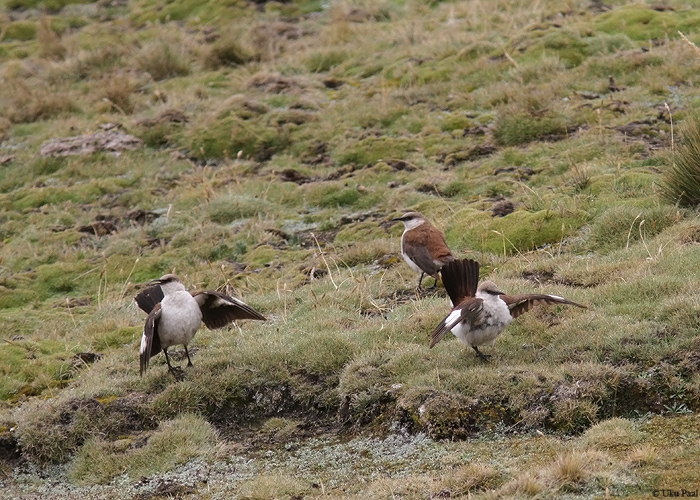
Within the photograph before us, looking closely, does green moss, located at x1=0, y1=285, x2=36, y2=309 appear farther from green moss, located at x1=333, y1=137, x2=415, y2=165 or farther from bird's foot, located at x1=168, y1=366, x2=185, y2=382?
green moss, located at x1=333, y1=137, x2=415, y2=165

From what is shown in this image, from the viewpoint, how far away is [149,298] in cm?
1109

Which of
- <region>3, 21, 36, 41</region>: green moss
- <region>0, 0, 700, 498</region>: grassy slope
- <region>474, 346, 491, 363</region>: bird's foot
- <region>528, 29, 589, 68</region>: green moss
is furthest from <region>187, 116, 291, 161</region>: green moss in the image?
<region>3, 21, 36, 41</region>: green moss

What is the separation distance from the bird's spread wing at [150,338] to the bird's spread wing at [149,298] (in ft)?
1.97

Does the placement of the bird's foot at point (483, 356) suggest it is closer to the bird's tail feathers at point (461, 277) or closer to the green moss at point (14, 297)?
the bird's tail feathers at point (461, 277)

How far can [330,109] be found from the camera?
19.4 metres

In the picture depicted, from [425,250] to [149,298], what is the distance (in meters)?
3.39

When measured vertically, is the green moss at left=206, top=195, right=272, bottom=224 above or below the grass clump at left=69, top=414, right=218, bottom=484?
below

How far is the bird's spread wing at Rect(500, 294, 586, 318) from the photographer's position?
941cm

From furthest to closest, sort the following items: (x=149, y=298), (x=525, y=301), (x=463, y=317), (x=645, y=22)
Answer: (x=645, y=22)
(x=149, y=298)
(x=525, y=301)
(x=463, y=317)

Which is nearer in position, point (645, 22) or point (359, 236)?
point (359, 236)

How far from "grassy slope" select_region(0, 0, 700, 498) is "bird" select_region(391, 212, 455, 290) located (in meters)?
0.42

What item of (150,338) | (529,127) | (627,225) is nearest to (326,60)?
(529,127)

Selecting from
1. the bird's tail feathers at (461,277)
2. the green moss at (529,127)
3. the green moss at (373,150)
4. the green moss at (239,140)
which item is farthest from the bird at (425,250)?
the green moss at (239,140)

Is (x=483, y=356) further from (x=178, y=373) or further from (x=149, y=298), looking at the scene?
(x=149, y=298)
